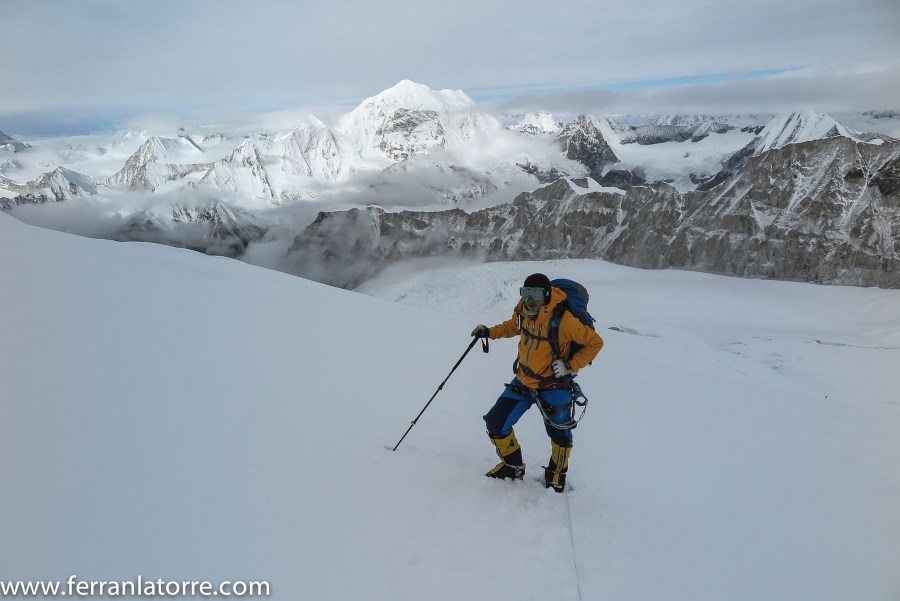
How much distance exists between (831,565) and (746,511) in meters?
0.98

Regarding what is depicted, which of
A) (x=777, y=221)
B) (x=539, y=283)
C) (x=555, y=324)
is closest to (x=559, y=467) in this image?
(x=555, y=324)

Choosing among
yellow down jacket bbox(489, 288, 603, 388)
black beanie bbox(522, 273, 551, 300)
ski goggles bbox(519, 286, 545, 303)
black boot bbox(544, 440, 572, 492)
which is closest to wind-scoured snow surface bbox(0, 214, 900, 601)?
black boot bbox(544, 440, 572, 492)

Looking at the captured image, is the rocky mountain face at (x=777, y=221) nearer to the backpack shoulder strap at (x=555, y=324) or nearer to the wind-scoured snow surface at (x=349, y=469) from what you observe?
the wind-scoured snow surface at (x=349, y=469)

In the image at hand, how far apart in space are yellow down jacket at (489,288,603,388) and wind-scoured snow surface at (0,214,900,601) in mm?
1505

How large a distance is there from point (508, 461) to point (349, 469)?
199 centimetres

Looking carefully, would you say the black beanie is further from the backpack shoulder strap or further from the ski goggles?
the backpack shoulder strap

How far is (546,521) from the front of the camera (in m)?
5.32

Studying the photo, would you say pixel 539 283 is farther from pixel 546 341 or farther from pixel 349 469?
pixel 349 469

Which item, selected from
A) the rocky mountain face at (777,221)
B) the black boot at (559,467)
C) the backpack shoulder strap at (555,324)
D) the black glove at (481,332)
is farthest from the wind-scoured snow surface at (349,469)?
the rocky mountain face at (777,221)

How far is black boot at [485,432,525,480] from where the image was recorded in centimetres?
605

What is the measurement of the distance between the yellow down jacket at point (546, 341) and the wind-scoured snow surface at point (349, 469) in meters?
1.50

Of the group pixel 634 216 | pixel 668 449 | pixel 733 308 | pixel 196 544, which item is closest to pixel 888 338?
pixel 733 308

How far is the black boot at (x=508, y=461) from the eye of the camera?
6051 mm

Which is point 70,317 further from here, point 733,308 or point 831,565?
point 733,308
